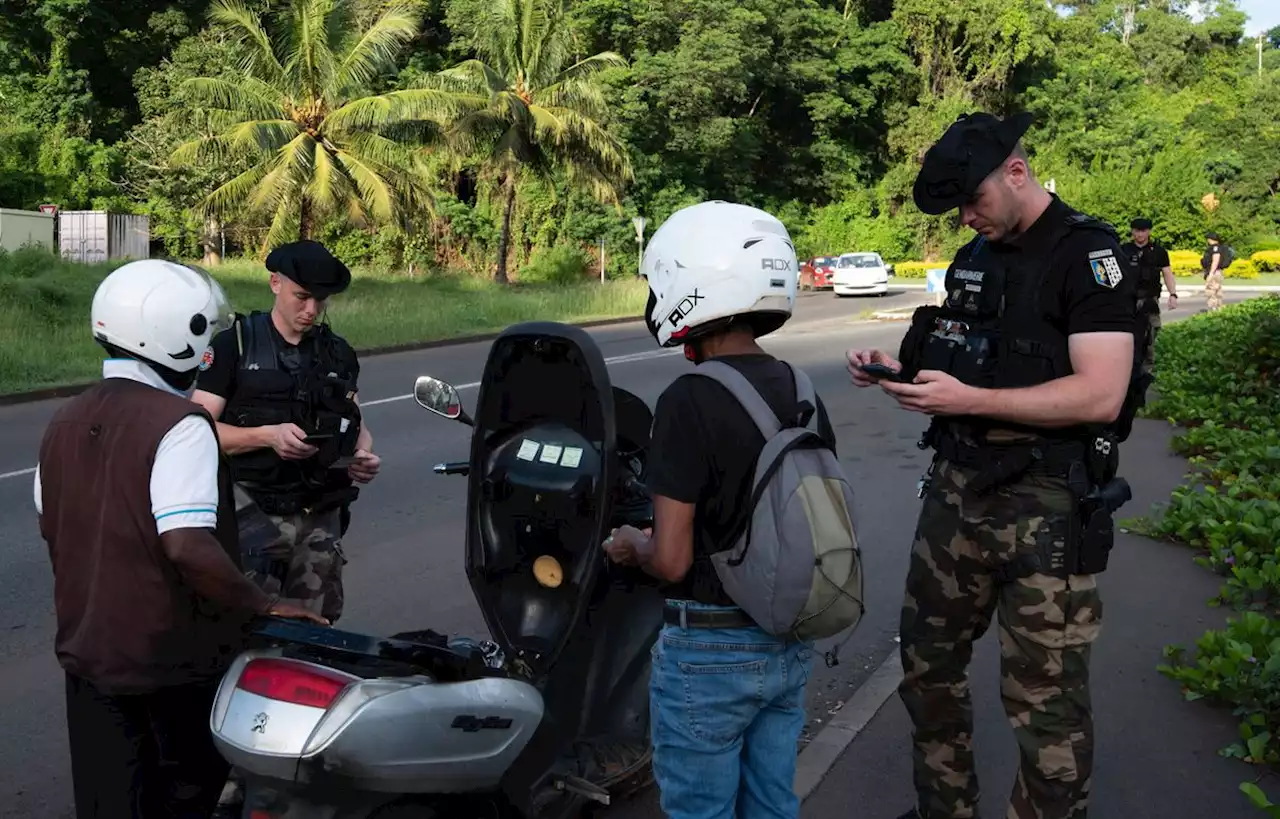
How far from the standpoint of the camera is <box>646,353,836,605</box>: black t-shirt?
2.38 meters

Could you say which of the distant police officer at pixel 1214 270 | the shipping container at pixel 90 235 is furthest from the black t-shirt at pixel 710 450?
the shipping container at pixel 90 235

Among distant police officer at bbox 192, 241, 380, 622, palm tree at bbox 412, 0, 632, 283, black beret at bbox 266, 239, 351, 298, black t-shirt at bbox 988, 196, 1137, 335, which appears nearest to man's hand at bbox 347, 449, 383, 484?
distant police officer at bbox 192, 241, 380, 622

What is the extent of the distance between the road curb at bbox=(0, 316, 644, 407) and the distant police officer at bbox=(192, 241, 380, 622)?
0.65m

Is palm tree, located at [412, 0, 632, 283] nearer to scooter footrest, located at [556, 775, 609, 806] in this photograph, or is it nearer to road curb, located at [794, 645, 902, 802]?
road curb, located at [794, 645, 902, 802]

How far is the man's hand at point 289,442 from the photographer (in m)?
3.51

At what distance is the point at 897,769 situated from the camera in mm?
3910

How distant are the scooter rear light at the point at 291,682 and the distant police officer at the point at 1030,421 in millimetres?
Answer: 1533

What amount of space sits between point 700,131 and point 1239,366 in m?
36.4

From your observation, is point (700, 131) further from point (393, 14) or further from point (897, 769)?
point (897, 769)

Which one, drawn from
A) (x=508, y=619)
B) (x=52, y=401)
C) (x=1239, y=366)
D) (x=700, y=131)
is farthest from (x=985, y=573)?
(x=700, y=131)

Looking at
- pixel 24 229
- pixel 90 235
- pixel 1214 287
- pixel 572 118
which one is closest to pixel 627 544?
pixel 1214 287

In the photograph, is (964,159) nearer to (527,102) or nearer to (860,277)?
(527,102)

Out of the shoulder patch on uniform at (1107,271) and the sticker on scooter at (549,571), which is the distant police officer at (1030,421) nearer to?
the shoulder patch on uniform at (1107,271)

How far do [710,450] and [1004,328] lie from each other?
113 cm
